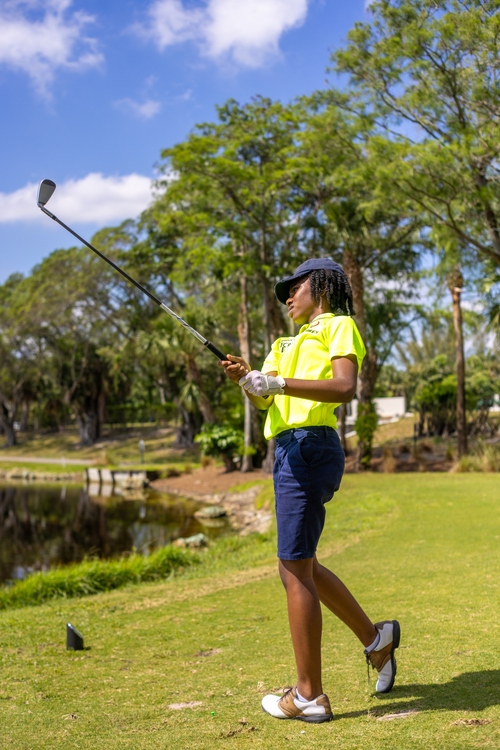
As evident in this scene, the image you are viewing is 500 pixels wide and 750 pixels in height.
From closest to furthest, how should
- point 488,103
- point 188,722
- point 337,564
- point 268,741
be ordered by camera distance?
point 268,741 → point 188,722 → point 337,564 → point 488,103

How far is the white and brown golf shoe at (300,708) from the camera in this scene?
8.16 ft

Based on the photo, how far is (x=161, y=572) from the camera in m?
8.75

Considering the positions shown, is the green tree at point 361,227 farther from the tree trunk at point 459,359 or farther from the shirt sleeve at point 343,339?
the shirt sleeve at point 343,339

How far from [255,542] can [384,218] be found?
12.3 metres

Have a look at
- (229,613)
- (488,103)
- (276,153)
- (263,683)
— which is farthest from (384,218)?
(263,683)

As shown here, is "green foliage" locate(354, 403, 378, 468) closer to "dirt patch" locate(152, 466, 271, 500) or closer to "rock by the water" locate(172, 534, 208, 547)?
"dirt patch" locate(152, 466, 271, 500)

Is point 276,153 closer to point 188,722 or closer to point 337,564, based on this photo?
point 337,564

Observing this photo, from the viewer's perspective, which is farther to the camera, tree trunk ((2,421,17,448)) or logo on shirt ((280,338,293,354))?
tree trunk ((2,421,17,448))

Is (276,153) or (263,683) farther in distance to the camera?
(276,153)

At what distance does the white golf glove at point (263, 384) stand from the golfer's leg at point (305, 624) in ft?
2.39

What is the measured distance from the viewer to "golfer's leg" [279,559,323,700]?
99.3 inches

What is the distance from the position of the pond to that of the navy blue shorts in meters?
9.57

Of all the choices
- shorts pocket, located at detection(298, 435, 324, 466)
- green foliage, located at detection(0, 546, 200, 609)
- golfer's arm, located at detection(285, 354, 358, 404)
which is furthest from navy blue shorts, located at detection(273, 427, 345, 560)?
green foliage, located at detection(0, 546, 200, 609)

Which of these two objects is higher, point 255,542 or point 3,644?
point 3,644
